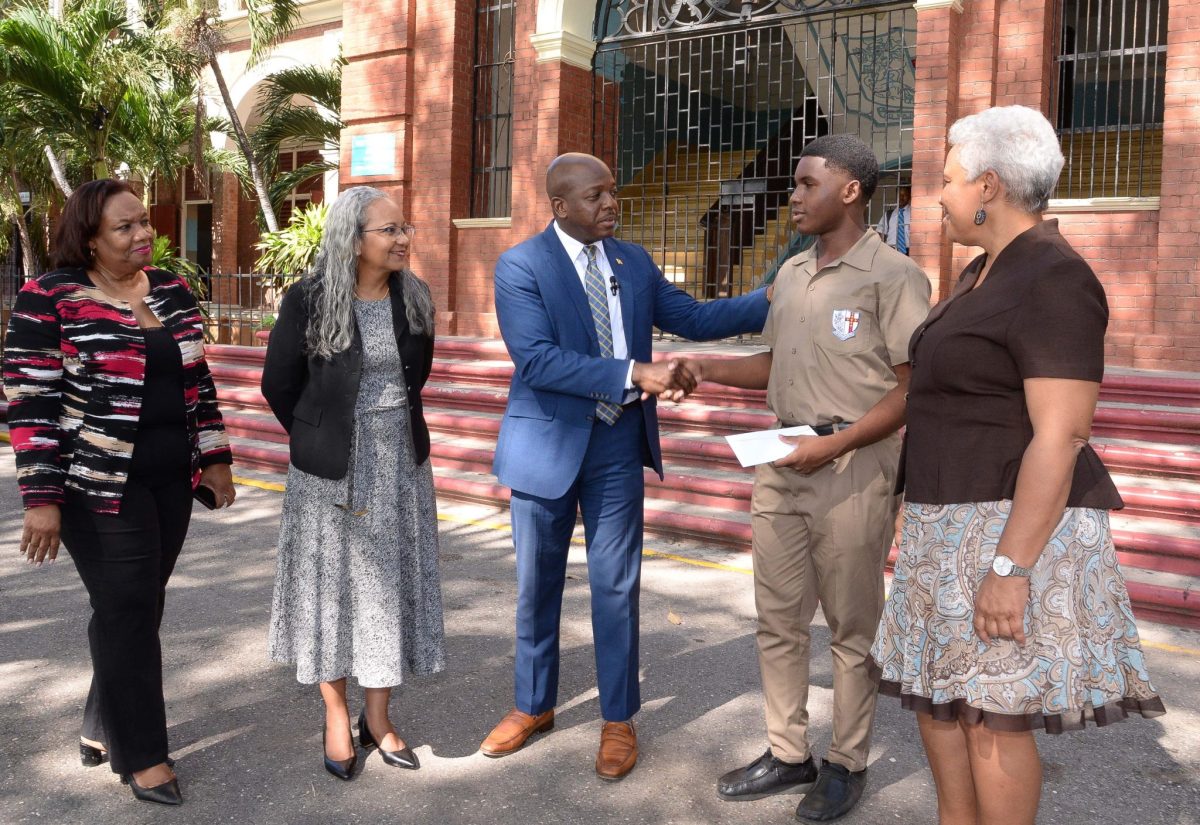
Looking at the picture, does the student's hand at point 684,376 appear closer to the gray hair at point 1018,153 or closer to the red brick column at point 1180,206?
the gray hair at point 1018,153

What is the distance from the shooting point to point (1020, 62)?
9711 mm

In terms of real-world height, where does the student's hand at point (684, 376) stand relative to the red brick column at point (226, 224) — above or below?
below

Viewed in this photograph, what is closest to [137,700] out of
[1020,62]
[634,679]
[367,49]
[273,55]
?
[634,679]

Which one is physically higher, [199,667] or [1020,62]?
[1020,62]

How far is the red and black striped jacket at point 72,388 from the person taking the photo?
335 centimetres

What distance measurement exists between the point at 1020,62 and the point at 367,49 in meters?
7.82

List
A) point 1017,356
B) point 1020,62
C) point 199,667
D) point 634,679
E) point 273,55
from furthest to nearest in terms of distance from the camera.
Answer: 1. point 273,55
2. point 1020,62
3. point 199,667
4. point 634,679
5. point 1017,356

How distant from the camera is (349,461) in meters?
3.65

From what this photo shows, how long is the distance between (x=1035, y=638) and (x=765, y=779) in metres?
1.33

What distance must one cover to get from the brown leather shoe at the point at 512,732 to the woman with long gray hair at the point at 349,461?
0.27 metres

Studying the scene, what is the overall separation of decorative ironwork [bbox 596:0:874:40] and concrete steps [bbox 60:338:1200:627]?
3.52m

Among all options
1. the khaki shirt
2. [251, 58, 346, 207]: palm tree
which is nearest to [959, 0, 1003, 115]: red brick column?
the khaki shirt

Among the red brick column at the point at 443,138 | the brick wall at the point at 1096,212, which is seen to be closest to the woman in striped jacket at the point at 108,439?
the brick wall at the point at 1096,212

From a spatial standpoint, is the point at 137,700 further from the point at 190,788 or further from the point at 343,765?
the point at 343,765
